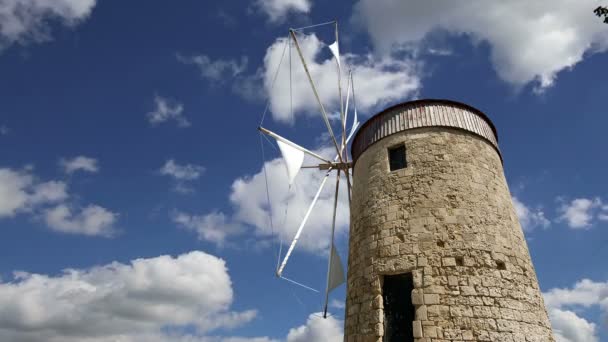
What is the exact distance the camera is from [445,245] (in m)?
8.21

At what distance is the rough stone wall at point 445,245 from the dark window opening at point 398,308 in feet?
0.53

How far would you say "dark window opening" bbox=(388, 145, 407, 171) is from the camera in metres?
9.80

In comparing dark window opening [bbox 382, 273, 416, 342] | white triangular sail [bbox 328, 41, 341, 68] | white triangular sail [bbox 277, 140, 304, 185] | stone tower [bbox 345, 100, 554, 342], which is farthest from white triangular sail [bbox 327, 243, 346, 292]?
white triangular sail [bbox 328, 41, 341, 68]

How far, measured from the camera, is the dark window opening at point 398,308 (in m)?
7.87

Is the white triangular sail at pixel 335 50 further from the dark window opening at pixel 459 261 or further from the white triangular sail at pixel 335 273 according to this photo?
the dark window opening at pixel 459 261

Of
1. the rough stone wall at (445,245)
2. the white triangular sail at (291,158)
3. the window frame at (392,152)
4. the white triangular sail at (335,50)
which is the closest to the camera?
the rough stone wall at (445,245)

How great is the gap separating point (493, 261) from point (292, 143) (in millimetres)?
7918

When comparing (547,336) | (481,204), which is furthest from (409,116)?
(547,336)

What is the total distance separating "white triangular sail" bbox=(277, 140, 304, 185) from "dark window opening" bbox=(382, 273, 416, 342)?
6.05 meters

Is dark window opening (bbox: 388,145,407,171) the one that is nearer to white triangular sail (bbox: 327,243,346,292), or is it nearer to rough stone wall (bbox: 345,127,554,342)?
rough stone wall (bbox: 345,127,554,342)

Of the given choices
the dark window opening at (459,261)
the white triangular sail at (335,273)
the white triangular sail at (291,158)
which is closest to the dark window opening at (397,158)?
the dark window opening at (459,261)

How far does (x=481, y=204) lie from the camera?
8.83 m

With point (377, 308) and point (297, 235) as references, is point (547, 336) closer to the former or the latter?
point (377, 308)

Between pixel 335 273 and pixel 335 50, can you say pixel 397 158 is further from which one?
pixel 335 50
